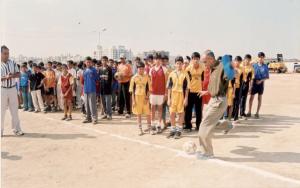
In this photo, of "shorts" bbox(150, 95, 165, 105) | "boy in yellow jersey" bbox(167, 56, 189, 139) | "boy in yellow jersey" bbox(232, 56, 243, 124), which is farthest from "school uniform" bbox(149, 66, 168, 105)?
"boy in yellow jersey" bbox(232, 56, 243, 124)

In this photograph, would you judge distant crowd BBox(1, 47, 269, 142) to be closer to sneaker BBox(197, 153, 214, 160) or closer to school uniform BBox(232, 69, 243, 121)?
school uniform BBox(232, 69, 243, 121)

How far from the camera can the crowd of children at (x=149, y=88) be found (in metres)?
8.84

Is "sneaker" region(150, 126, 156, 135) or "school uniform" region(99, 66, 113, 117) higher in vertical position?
"school uniform" region(99, 66, 113, 117)

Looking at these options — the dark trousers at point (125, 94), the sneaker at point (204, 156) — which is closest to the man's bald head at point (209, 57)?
the sneaker at point (204, 156)

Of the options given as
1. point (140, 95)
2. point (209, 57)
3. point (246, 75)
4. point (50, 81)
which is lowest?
point (140, 95)

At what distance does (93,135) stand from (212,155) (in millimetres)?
3579

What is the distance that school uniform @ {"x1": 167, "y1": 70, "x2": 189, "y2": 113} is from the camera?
28.5ft

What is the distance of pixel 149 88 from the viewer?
9.27m

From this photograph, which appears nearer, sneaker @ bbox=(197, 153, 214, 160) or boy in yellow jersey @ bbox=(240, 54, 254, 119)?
sneaker @ bbox=(197, 153, 214, 160)

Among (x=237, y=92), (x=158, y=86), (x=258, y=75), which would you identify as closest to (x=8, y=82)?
(x=158, y=86)

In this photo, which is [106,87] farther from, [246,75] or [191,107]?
[246,75]

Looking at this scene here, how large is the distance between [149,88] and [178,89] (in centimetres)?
90

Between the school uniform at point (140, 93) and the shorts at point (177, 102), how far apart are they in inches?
30.7

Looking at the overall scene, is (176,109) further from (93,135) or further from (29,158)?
(29,158)
